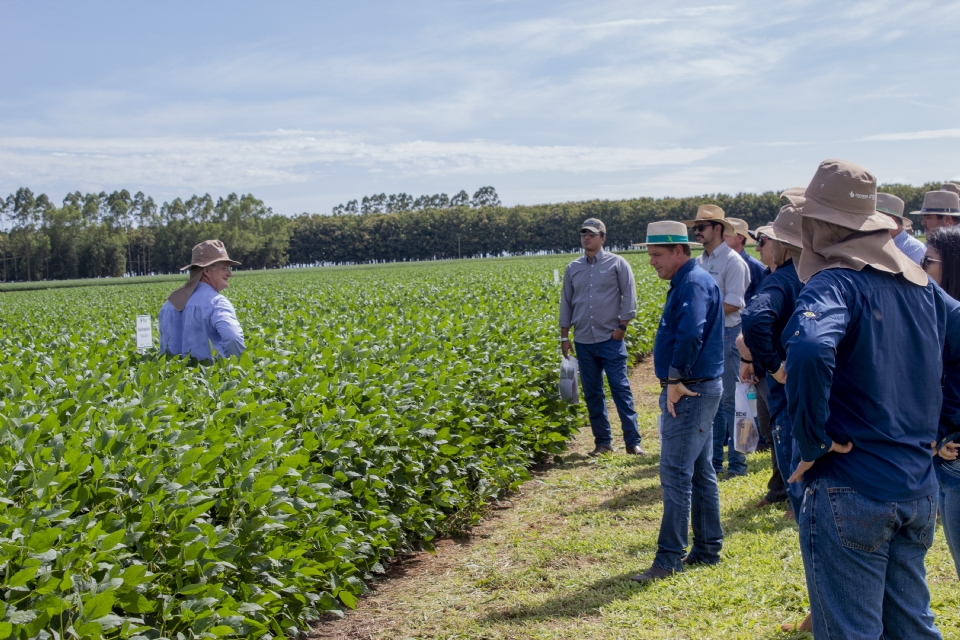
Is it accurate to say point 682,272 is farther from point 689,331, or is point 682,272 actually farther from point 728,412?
point 728,412

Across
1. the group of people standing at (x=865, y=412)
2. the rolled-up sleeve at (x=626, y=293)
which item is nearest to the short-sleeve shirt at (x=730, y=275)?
the rolled-up sleeve at (x=626, y=293)

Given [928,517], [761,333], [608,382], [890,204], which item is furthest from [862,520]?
[608,382]

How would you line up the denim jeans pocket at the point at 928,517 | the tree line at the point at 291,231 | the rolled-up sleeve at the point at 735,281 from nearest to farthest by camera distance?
the denim jeans pocket at the point at 928,517 < the rolled-up sleeve at the point at 735,281 < the tree line at the point at 291,231

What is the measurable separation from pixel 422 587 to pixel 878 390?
330 centimetres

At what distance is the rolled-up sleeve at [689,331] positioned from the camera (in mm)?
4561

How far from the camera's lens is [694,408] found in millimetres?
4625

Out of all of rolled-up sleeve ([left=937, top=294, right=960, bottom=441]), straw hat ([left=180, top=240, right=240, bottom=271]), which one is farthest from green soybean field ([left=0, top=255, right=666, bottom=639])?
rolled-up sleeve ([left=937, top=294, right=960, bottom=441])

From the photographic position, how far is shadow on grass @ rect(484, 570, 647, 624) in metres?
4.32

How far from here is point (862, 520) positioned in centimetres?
234

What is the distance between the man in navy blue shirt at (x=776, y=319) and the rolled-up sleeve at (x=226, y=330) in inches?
144

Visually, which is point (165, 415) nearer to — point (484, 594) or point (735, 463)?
point (484, 594)

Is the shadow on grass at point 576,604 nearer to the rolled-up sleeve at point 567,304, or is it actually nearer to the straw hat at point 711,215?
the straw hat at point 711,215

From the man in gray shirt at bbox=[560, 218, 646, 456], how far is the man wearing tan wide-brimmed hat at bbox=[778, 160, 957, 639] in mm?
5240

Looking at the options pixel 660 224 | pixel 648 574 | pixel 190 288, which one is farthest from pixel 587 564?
pixel 190 288
